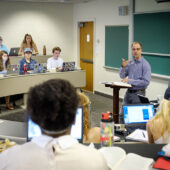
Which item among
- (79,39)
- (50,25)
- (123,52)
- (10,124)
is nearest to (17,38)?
(50,25)

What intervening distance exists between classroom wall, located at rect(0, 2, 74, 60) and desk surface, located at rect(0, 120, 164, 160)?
5.90 metres

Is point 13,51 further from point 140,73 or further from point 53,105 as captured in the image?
point 53,105

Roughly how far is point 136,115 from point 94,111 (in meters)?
3.17

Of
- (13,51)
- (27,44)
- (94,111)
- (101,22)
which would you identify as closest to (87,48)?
(101,22)

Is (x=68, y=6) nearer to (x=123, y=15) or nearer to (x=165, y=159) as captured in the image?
(x=123, y=15)

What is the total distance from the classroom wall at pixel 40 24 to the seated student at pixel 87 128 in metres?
6.33

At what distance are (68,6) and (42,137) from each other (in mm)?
7949

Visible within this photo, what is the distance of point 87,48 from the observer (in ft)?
26.9

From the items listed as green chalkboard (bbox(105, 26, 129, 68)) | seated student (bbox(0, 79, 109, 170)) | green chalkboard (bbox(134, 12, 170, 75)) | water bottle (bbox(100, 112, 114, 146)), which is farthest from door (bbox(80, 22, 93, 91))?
seated student (bbox(0, 79, 109, 170))

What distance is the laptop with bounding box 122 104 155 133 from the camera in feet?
9.40

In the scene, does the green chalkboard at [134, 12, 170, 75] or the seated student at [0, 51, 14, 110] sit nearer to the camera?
the green chalkboard at [134, 12, 170, 75]

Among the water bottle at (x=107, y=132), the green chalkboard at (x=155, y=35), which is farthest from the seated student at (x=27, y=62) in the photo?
the water bottle at (x=107, y=132)

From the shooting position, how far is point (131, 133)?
267 cm

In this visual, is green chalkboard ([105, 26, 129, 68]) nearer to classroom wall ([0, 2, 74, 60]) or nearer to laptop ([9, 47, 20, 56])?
classroom wall ([0, 2, 74, 60])
